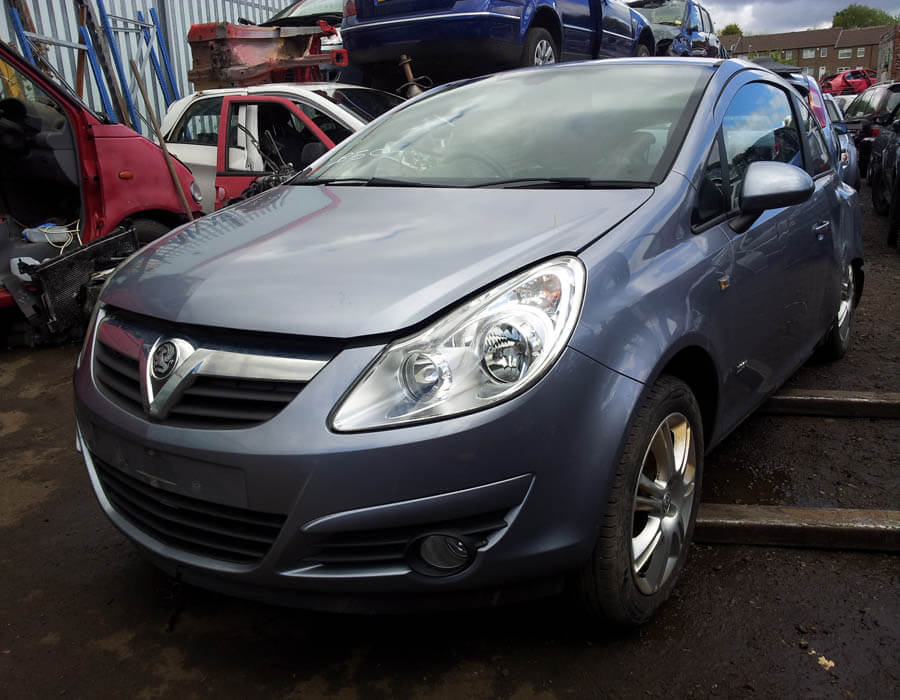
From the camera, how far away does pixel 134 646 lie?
2154mm

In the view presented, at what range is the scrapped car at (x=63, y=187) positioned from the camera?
Result: 492cm

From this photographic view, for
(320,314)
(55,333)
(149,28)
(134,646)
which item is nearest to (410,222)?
(320,314)

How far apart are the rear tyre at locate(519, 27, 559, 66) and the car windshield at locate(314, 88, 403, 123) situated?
4.11 feet

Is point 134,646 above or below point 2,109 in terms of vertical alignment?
below

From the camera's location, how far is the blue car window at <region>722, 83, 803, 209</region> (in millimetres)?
2697

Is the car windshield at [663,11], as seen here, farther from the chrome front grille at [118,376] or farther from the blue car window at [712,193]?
the chrome front grille at [118,376]

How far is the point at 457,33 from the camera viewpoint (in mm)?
7168

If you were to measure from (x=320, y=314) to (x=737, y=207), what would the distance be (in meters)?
1.44

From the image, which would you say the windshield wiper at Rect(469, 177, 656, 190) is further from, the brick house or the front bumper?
the brick house

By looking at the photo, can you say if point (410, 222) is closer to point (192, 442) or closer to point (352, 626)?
point (192, 442)

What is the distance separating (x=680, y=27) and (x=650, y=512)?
1317cm

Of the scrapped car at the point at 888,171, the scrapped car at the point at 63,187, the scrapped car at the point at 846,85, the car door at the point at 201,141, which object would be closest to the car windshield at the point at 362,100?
the car door at the point at 201,141

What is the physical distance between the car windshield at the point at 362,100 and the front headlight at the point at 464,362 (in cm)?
516

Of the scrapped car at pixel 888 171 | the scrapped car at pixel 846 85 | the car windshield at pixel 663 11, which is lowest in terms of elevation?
the scrapped car at pixel 846 85
